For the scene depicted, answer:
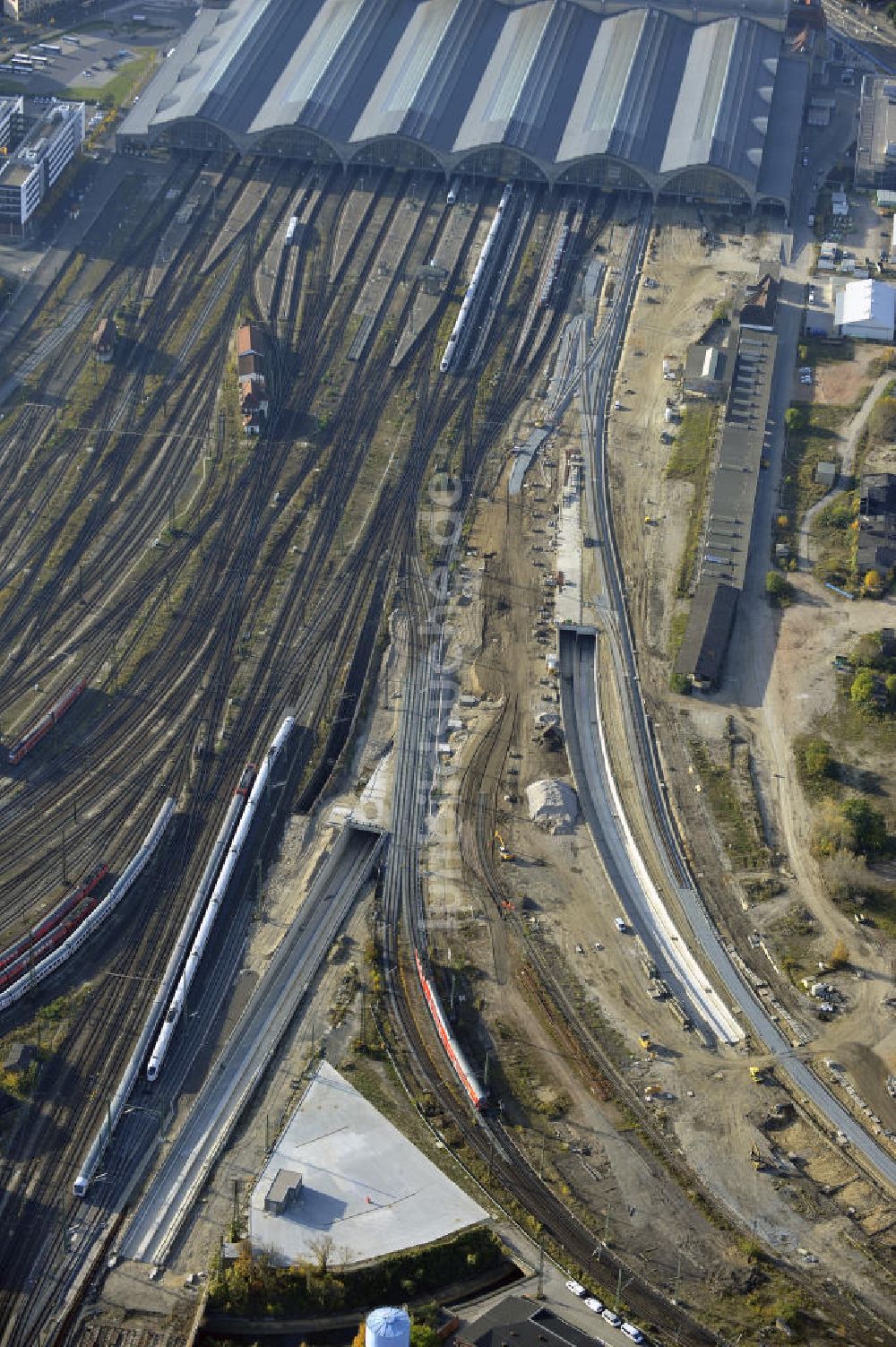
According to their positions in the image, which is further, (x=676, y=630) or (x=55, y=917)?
(x=676, y=630)

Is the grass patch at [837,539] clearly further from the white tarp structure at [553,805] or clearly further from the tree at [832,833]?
the white tarp structure at [553,805]

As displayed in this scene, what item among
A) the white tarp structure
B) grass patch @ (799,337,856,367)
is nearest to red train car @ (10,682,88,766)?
the white tarp structure

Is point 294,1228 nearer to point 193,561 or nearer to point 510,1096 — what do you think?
point 510,1096

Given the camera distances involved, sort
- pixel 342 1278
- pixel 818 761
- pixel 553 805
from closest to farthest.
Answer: pixel 342 1278
pixel 553 805
pixel 818 761

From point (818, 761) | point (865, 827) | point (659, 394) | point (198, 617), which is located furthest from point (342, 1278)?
point (659, 394)

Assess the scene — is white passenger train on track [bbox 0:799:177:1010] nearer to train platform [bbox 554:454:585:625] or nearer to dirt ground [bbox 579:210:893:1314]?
dirt ground [bbox 579:210:893:1314]

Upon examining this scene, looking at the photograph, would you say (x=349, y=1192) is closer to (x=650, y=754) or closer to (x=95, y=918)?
(x=95, y=918)
